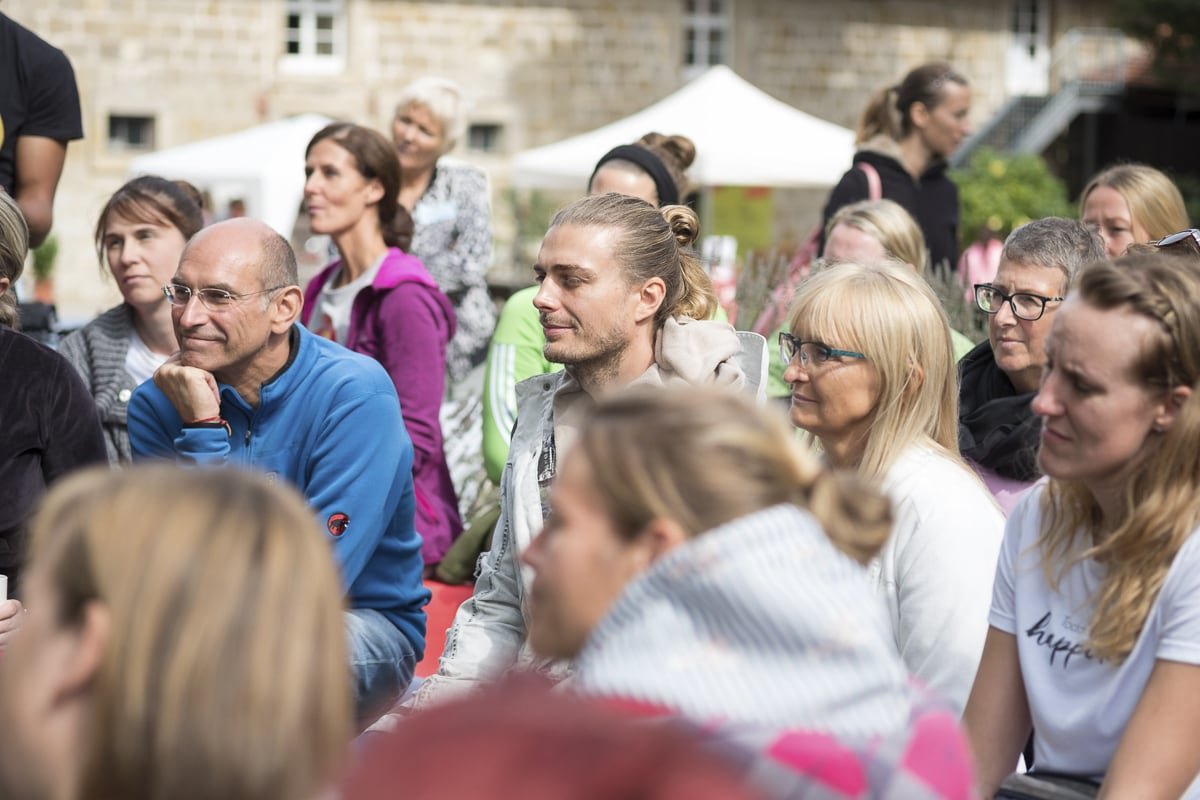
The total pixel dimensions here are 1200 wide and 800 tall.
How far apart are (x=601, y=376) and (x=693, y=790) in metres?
2.38

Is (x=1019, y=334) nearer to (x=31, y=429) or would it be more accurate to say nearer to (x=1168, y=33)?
(x=31, y=429)

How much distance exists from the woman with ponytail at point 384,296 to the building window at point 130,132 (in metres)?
23.0

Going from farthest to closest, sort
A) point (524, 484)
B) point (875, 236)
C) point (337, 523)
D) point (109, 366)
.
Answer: point (875, 236)
point (109, 366)
point (337, 523)
point (524, 484)

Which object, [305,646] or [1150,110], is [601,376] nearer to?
[305,646]

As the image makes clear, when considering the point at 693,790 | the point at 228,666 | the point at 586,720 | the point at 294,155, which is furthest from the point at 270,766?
the point at 294,155

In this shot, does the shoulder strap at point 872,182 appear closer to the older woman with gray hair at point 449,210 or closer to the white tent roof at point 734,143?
the older woman with gray hair at point 449,210

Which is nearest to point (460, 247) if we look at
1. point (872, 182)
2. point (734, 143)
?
point (872, 182)

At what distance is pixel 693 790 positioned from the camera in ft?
5.04

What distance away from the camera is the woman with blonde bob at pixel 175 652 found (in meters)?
1.61

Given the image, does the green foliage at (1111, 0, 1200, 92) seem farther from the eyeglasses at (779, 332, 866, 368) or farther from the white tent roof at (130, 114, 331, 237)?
the eyeglasses at (779, 332, 866, 368)

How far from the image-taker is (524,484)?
3693mm

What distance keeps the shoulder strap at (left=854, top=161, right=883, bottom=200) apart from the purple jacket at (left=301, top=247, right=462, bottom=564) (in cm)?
215

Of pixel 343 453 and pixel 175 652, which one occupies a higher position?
pixel 175 652

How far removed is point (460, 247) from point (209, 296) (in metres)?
2.97
